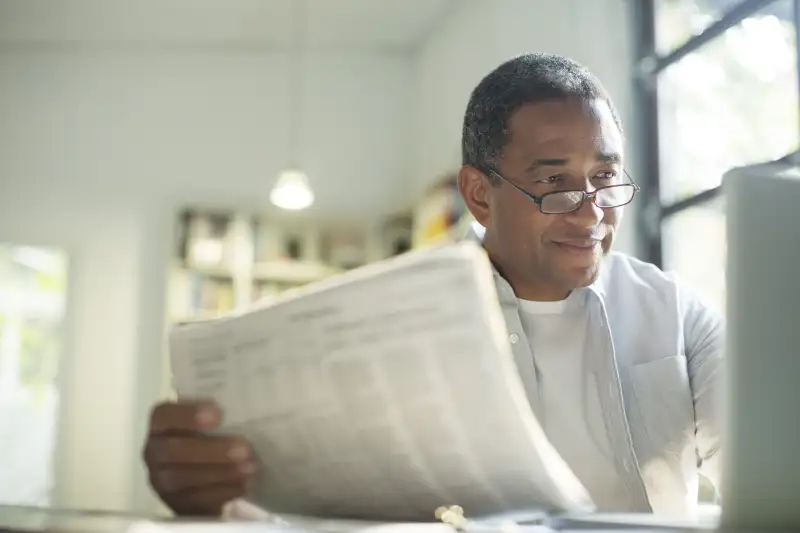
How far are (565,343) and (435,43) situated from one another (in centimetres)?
43

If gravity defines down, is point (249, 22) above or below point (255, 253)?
above

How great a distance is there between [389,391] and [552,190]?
244 mm

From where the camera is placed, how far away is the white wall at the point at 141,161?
0.82m

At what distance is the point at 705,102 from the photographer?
0.81 m

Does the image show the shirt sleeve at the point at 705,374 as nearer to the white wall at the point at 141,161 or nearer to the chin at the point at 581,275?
the chin at the point at 581,275

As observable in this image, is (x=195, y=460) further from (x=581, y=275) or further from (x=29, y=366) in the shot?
(x=29, y=366)

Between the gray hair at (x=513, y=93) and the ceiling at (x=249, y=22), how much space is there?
0.32 meters

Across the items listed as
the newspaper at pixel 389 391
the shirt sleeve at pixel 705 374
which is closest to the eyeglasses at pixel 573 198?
the shirt sleeve at pixel 705 374

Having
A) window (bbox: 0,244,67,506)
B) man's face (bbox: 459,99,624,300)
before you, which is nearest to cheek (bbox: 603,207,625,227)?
man's face (bbox: 459,99,624,300)

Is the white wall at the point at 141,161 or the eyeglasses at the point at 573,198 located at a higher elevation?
the white wall at the point at 141,161

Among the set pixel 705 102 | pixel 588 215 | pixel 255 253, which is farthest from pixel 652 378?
pixel 255 253

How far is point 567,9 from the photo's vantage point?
71 cm

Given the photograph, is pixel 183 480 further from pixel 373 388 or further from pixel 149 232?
pixel 149 232

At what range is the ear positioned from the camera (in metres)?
0.52
